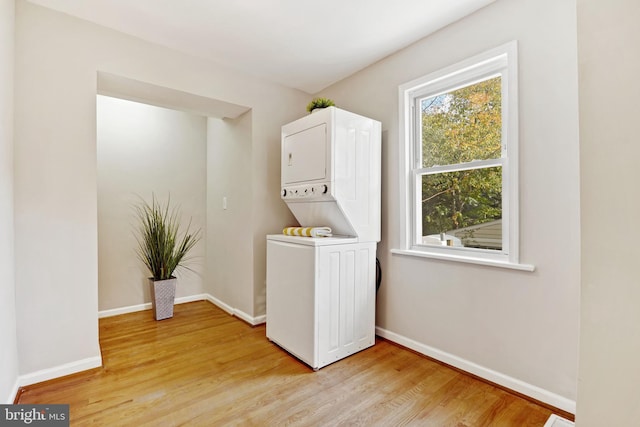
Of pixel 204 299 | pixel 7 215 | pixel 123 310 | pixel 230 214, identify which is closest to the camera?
pixel 7 215

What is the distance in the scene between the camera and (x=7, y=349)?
1543 millimetres

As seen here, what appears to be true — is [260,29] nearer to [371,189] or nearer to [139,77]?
[139,77]

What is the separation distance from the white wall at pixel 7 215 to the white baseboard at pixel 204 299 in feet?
4.38

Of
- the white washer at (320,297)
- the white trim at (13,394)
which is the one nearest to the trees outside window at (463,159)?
the white washer at (320,297)

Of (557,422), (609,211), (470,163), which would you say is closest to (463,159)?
(470,163)

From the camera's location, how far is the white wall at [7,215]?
4.89 ft

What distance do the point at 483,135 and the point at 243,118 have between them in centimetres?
217

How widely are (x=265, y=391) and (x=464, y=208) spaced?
5.75 ft

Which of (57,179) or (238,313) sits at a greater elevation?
(57,179)

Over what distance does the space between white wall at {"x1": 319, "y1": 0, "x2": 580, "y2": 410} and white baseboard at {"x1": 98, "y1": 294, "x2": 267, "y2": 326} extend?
152 cm

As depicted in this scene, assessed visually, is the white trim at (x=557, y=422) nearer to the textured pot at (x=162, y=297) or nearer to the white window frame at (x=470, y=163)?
the white window frame at (x=470, y=163)

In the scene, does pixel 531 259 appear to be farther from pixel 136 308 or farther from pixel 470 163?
pixel 136 308

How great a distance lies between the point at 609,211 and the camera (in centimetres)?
78

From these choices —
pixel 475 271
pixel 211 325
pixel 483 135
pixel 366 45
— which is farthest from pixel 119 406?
pixel 366 45
